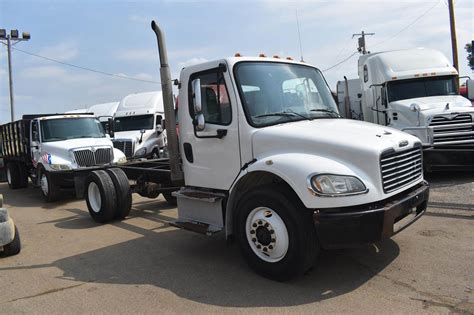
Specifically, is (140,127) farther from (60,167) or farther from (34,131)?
(60,167)

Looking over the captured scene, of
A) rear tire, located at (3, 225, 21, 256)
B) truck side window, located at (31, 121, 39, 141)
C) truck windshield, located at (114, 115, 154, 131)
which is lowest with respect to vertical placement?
rear tire, located at (3, 225, 21, 256)

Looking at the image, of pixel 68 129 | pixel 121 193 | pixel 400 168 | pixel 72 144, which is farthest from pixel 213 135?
pixel 68 129

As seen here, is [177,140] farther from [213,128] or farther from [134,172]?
[134,172]

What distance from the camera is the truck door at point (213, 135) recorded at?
5.20m

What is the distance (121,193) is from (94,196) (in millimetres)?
746

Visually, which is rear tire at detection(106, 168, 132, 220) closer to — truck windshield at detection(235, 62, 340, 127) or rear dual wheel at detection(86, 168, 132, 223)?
rear dual wheel at detection(86, 168, 132, 223)

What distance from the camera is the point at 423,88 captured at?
12078 mm

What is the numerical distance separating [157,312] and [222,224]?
154cm

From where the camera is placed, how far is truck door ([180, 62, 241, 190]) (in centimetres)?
520

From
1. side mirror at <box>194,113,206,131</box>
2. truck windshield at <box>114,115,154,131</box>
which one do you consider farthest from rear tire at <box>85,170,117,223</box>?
truck windshield at <box>114,115,154,131</box>

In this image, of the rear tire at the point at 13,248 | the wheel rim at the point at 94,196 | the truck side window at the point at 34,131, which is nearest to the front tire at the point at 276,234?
the rear tire at the point at 13,248

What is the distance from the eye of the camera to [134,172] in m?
8.73

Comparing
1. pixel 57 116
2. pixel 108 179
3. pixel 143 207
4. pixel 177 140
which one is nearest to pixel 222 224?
pixel 177 140

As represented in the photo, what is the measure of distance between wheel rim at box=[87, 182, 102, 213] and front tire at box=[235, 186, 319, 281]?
435 cm
